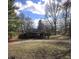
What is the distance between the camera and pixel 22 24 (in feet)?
7.12

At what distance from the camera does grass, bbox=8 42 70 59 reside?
85.0 inches

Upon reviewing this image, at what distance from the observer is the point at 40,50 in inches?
85.7

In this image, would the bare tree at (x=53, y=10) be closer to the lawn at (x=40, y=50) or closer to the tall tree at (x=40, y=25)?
the tall tree at (x=40, y=25)

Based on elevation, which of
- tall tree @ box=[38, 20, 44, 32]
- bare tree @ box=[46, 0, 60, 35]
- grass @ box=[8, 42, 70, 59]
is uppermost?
bare tree @ box=[46, 0, 60, 35]

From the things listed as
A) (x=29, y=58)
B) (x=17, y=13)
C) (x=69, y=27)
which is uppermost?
(x=17, y=13)

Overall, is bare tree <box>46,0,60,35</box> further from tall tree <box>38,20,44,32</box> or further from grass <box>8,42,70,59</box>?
grass <box>8,42,70,59</box>

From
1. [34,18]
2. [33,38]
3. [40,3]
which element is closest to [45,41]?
[33,38]

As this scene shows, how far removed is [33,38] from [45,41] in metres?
0.13

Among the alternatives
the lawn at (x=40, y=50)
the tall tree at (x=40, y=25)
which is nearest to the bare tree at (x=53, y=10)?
the tall tree at (x=40, y=25)

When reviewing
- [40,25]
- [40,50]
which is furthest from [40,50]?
[40,25]

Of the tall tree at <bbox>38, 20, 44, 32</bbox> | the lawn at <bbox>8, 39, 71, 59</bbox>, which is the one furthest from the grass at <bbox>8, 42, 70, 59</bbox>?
the tall tree at <bbox>38, 20, 44, 32</bbox>

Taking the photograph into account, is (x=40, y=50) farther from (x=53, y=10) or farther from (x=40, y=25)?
(x=53, y=10)

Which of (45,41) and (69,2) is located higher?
(69,2)
